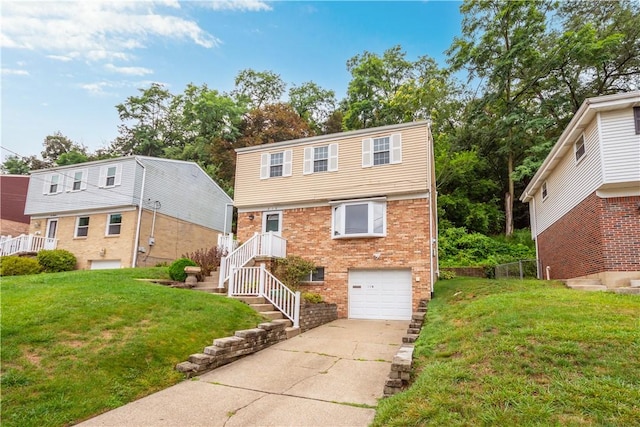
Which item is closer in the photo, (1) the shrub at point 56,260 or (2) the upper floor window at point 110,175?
(1) the shrub at point 56,260

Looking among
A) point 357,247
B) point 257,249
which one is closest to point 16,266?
point 257,249

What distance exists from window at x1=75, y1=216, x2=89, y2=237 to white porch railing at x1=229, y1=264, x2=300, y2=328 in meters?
13.4

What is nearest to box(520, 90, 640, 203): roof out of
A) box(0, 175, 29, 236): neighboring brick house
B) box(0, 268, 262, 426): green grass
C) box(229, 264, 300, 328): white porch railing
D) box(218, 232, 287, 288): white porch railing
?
box(229, 264, 300, 328): white porch railing

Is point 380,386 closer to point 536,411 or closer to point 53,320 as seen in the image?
point 536,411

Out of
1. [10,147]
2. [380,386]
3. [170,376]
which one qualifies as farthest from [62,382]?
[10,147]

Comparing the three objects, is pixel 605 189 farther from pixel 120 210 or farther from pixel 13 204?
pixel 13 204

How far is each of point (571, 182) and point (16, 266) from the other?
22083 mm

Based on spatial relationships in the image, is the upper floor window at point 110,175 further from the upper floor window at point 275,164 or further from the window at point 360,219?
the window at point 360,219

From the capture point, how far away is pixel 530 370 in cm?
419

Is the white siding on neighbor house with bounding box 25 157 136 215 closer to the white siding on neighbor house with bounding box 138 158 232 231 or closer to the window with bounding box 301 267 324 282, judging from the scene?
the white siding on neighbor house with bounding box 138 158 232 231

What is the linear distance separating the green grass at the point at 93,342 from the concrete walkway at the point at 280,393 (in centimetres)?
47

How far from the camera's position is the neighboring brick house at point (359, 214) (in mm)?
12484

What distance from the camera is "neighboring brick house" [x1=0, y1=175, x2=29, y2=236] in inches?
931

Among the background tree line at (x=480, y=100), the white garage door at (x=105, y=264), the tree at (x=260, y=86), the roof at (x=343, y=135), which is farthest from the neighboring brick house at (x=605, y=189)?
the tree at (x=260, y=86)
